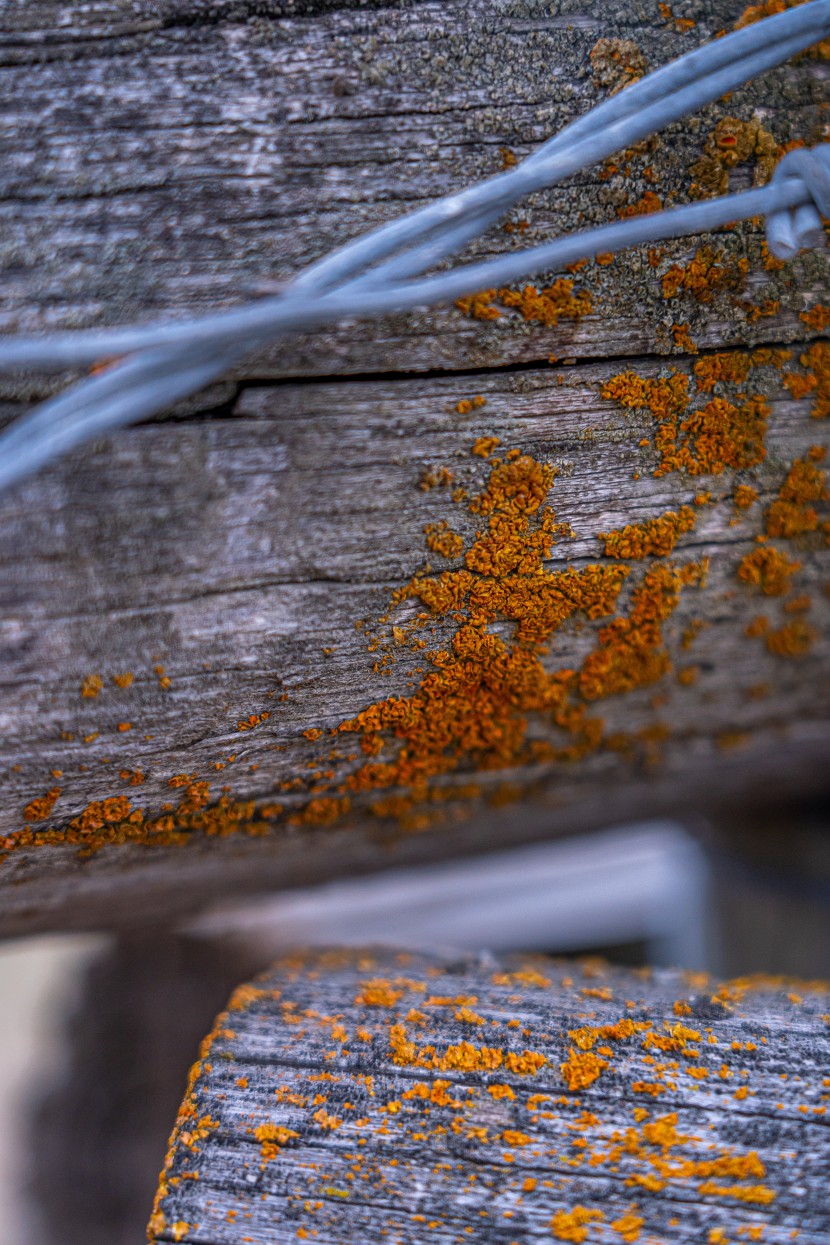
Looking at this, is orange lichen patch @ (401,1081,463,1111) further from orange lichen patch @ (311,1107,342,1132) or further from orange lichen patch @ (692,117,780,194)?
orange lichen patch @ (692,117,780,194)

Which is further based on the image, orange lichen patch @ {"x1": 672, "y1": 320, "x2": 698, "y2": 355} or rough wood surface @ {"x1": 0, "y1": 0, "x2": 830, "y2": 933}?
orange lichen patch @ {"x1": 672, "y1": 320, "x2": 698, "y2": 355}

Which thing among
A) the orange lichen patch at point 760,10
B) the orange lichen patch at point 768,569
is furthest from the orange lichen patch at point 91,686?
the orange lichen patch at point 760,10

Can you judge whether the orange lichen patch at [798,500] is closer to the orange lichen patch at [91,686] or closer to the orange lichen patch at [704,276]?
the orange lichen patch at [704,276]

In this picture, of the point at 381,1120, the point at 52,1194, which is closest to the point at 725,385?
the point at 381,1120

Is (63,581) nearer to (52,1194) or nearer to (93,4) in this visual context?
(93,4)

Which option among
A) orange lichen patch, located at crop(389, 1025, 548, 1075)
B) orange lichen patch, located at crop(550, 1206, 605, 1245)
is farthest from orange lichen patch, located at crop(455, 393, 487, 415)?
orange lichen patch, located at crop(550, 1206, 605, 1245)

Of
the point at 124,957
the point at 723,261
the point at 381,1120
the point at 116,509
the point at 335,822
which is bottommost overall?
the point at 381,1120

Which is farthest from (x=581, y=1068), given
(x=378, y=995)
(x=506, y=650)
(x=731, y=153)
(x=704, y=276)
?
(x=731, y=153)
